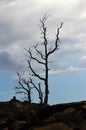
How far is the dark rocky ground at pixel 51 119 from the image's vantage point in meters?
23.6

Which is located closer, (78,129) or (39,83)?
(78,129)

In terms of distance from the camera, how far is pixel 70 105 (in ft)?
90.5

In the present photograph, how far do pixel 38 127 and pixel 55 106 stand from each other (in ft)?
15.9

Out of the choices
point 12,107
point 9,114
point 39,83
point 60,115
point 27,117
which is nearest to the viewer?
point 60,115

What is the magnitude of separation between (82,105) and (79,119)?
2589mm

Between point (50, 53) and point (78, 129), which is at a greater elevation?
point (50, 53)

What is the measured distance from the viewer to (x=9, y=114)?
2958 centimetres

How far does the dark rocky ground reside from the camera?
77.6ft

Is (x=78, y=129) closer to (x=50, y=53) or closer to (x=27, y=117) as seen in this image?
(x=27, y=117)

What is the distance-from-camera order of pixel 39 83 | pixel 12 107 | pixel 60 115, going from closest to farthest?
1. pixel 60 115
2. pixel 12 107
3. pixel 39 83

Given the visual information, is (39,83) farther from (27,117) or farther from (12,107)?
(27,117)

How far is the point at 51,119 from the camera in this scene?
2472 centimetres

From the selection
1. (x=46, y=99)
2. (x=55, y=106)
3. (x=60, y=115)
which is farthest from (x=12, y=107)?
(x=60, y=115)

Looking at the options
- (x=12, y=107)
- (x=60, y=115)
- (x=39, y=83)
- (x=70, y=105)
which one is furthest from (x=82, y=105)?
(x=39, y=83)
